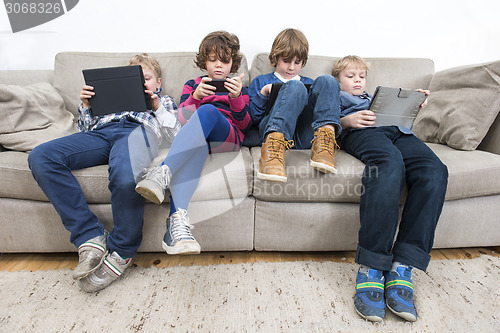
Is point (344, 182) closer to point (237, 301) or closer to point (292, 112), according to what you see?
point (292, 112)

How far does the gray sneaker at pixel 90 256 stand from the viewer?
2.91 feet

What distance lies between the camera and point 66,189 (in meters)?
0.95

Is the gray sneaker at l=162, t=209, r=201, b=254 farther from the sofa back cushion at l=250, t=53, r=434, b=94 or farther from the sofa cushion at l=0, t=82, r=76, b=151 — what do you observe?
the sofa back cushion at l=250, t=53, r=434, b=94

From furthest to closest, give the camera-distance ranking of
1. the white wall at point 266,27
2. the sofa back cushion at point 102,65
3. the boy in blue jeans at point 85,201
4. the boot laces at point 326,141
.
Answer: the white wall at point 266,27
the sofa back cushion at point 102,65
the boot laces at point 326,141
the boy in blue jeans at point 85,201

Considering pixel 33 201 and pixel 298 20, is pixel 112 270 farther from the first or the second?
pixel 298 20

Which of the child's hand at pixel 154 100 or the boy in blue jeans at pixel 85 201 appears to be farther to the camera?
the child's hand at pixel 154 100

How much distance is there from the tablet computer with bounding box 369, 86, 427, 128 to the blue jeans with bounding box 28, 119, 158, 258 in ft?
2.93

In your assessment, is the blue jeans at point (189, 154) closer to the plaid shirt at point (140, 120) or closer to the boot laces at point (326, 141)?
the plaid shirt at point (140, 120)

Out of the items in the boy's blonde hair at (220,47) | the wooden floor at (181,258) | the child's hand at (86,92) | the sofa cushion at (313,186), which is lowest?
the wooden floor at (181,258)

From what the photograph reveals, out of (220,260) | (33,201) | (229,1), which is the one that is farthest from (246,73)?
(33,201)

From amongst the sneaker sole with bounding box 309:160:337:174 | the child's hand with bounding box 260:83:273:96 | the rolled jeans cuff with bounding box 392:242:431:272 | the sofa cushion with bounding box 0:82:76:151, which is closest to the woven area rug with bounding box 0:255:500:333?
the rolled jeans cuff with bounding box 392:242:431:272

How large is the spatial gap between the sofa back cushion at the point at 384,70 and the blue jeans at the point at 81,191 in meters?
0.89

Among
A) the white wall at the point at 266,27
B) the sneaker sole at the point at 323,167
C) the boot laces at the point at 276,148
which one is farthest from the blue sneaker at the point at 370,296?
the white wall at the point at 266,27

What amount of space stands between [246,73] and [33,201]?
3.73 feet
